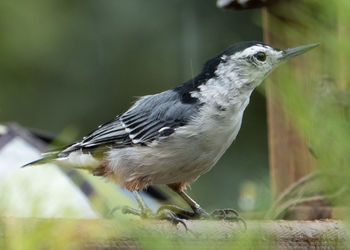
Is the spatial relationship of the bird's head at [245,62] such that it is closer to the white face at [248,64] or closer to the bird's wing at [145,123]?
the white face at [248,64]

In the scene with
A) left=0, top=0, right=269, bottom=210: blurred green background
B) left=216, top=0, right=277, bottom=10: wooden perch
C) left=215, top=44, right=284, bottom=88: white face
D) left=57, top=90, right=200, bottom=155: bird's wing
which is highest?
left=216, top=0, right=277, bottom=10: wooden perch

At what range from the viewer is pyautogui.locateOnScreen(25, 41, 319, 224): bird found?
1.86m

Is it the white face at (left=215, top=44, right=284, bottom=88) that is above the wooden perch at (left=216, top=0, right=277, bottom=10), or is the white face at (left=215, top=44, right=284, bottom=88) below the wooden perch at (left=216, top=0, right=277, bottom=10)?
below

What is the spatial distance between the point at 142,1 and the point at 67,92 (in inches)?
33.8

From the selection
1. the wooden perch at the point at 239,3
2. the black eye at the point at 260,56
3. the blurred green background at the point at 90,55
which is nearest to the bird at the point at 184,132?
the black eye at the point at 260,56

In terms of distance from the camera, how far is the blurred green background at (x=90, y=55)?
5.49 metres

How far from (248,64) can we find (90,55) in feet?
13.3

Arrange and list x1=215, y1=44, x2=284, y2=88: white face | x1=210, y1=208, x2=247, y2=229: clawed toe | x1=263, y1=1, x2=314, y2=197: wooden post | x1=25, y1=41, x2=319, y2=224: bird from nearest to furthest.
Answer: x1=210, y1=208, x2=247, y2=229: clawed toe < x1=215, y1=44, x2=284, y2=88: white face < x1=25, y1=41, x2=319, y2=224: bird < x1=263, y1=1, x2=314, y2=197: wooden post

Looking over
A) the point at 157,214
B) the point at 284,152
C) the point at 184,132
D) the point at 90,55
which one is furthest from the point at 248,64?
the point at 90,55

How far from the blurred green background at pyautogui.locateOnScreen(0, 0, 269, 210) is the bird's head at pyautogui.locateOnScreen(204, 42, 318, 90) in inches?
132

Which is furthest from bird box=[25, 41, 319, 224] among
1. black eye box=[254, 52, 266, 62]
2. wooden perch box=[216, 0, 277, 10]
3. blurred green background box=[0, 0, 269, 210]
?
blurred green background box=[0, 0, 269, 210]

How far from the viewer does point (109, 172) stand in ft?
7.29

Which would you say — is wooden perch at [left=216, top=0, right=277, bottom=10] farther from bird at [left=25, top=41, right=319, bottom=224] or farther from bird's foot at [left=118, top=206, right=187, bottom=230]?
bird's foot at [left=118, top=206, right=187, bottom=230]

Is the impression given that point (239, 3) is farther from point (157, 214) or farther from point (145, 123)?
point (157, 214)
